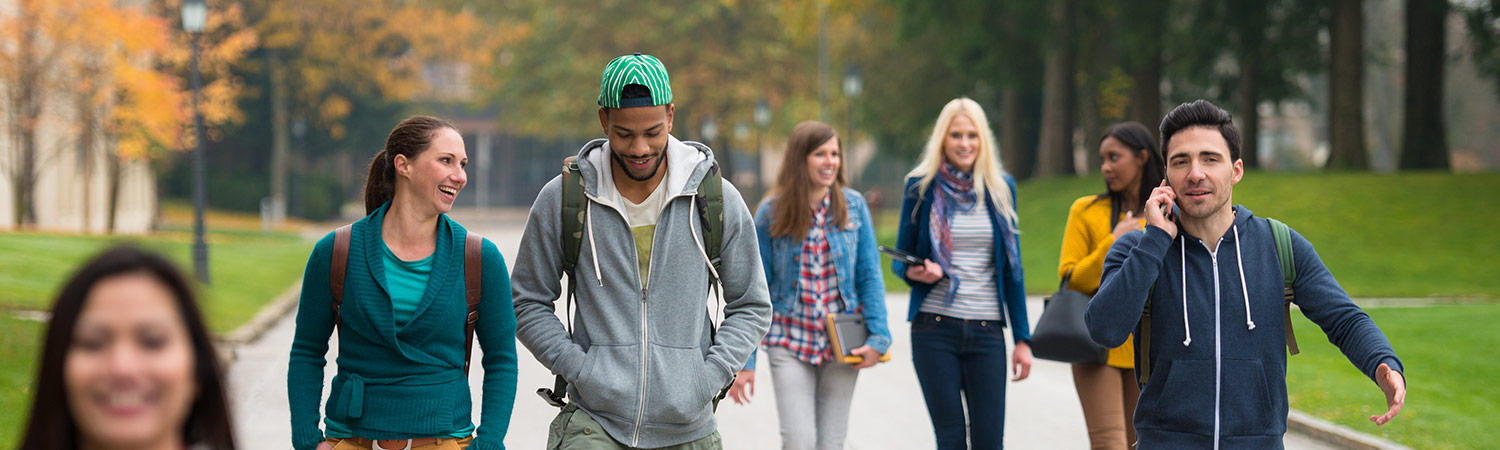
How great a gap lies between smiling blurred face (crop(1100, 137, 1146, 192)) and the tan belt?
3.39 metres

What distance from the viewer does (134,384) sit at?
2143 mm

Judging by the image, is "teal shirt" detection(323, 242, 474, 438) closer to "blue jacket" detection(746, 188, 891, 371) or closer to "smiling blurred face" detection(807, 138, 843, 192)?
"blue jacket" detection(746, 188, 891, 371)

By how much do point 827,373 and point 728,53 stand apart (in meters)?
47.9

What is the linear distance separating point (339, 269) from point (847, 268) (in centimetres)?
283

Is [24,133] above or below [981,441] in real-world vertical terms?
above

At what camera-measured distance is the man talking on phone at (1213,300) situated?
383 cm

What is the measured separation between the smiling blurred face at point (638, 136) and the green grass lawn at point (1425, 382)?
6.85 meters

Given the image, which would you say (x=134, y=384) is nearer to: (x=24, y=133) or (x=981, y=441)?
(x=981, y=441)

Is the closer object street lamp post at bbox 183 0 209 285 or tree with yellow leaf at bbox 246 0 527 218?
street lamp post at bbox 183 0 209 285

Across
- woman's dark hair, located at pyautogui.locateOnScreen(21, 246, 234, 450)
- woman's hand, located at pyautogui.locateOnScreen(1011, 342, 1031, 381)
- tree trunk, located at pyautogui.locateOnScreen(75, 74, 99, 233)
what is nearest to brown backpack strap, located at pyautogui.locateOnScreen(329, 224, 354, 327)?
woman's dark hair, located at pyautogui.locateOnScreen(21, 246, 234, 450)

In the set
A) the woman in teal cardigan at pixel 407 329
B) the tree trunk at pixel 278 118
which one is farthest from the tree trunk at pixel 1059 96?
the woman in teal cardigan at pixel 407 329

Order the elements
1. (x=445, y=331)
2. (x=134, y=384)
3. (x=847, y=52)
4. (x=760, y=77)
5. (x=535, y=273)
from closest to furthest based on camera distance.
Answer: (x=134, y=384)
(x=445, y=331)
(x=535, y=273)
(x=847, y=52)
(x=760, y=77)

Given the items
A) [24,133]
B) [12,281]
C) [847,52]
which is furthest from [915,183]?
[847,52]

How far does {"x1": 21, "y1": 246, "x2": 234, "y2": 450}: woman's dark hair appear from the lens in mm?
2113
